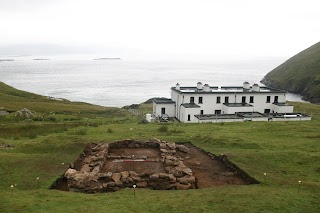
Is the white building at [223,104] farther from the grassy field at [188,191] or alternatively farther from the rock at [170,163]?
the rock at [170,163]

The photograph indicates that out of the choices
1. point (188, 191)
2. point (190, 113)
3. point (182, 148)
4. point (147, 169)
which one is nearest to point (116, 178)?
point (147, 169)

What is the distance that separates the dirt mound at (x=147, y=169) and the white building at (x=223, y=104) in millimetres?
25241

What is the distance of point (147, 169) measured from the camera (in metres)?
25.4

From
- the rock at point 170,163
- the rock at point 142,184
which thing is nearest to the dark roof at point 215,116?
the rock at point 170,163

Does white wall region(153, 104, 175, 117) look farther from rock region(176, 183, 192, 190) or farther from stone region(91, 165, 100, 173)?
rock region(176, 183, 192, 190)

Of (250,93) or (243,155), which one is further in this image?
(250,93)

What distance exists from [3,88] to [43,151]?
92441mm

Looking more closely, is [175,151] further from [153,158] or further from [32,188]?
[32,188]

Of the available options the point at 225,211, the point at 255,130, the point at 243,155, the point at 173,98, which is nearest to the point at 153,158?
the point at 243,155

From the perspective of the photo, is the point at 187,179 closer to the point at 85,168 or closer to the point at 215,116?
the point at 85,168

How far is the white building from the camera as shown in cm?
5744

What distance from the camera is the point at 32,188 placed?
2044 centimetres

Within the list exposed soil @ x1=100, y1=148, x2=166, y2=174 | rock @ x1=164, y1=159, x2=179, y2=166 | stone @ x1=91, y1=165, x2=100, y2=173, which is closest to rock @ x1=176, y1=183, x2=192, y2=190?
exposed soil @ x1=100, y1=148, x2=166, y2=174

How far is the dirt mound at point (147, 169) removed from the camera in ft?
70.5
